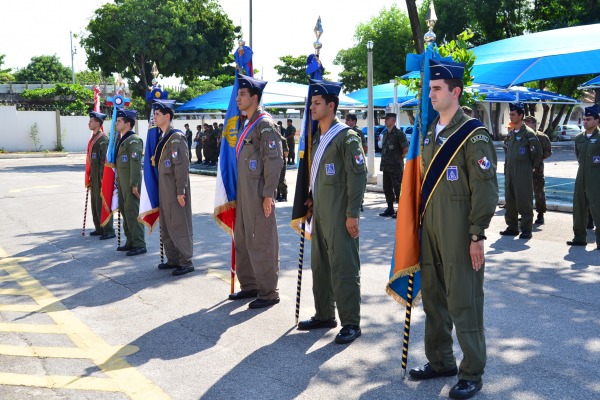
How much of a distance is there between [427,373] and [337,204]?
1.57 meters

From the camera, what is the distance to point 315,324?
5625 millimetres

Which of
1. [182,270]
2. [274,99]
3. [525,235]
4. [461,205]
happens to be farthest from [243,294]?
[274,99]

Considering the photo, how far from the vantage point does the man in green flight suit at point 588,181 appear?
9.15 m

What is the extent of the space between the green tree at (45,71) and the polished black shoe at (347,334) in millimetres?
80731

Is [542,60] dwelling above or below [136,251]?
above

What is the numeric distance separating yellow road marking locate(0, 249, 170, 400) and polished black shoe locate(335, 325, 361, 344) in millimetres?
1561

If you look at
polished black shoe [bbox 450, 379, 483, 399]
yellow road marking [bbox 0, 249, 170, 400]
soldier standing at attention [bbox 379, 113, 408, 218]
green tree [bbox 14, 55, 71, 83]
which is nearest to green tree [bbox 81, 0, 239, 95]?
soldier standing at attention [bbox 379, 113, 408, 218]

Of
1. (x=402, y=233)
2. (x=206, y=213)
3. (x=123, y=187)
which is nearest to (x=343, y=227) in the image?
(x=402, y=233)

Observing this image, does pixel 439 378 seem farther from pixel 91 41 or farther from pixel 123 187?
pixel 91 41

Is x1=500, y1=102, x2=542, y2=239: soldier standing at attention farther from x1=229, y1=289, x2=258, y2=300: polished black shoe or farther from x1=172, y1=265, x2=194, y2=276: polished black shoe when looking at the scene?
x1=172, y1=265, x2=194, y2=276: polished black shoe

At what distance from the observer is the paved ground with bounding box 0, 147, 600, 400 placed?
4.42m

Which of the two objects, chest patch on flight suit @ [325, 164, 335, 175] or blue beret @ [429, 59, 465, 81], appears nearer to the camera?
blue beret @ [429, 59, 465, 81]

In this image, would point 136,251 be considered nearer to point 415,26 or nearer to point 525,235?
point 525,235

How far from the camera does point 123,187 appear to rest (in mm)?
9297
